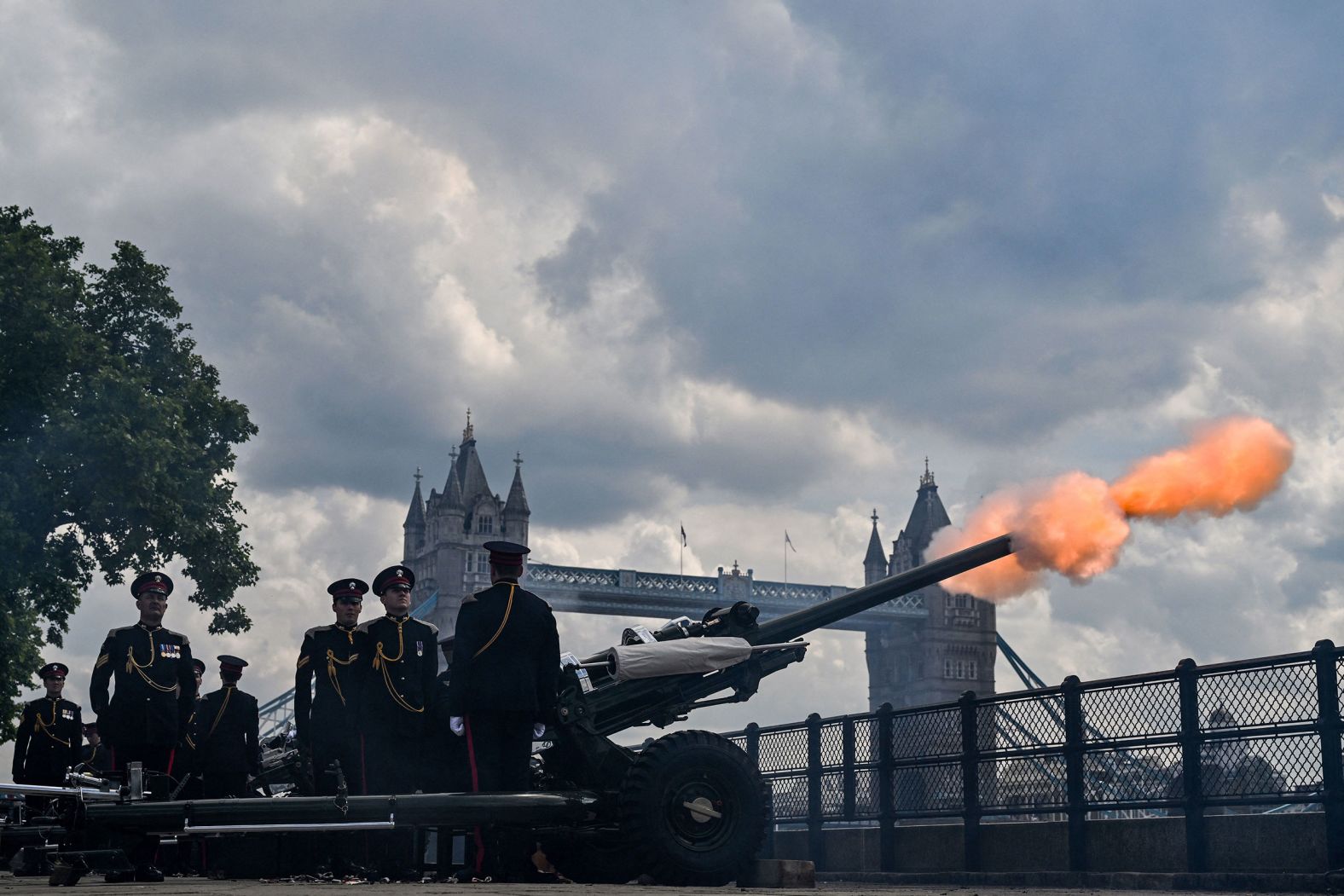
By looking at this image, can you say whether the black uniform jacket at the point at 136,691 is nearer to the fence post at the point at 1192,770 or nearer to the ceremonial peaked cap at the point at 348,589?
the ceremonial peaked cap at the point at 348,589

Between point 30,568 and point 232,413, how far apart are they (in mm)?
4951

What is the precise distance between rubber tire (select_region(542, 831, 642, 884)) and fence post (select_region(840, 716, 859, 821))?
4.66m

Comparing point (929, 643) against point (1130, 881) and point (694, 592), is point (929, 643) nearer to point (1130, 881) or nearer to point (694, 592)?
point (694, 592)

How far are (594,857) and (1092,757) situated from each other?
12.0ft

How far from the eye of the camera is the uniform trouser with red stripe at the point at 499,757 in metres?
8.70

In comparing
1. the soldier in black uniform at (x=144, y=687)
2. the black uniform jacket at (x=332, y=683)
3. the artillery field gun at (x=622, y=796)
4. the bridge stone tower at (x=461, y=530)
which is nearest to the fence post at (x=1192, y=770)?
the artillery field gun at (x=622, y=796)

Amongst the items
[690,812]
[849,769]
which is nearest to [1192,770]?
[690,812]

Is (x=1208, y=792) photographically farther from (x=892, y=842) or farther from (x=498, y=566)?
(x=498, y=566)

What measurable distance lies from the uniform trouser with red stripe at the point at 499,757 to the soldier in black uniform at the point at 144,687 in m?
2.28

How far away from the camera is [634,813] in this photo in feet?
27.9

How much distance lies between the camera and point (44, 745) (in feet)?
44.8

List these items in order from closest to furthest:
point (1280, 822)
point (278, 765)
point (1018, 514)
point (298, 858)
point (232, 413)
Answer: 1. point (1280, 822)
2. point (298, 858)
3. point (1018, 514)
4. point (278, 765)
5. point (232, 413)

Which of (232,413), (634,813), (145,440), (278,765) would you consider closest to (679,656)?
(634,813)

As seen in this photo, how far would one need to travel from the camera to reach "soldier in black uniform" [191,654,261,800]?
460 inches
